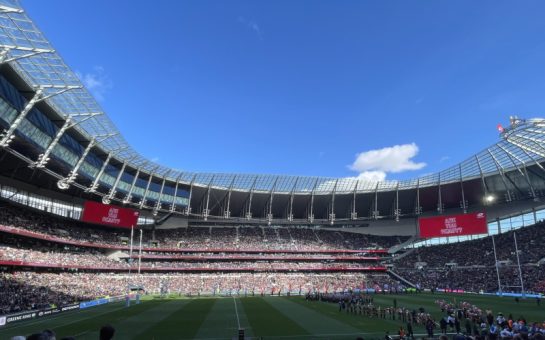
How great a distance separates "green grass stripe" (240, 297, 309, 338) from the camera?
27172mm

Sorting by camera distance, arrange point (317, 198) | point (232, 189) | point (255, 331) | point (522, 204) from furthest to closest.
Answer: point (317, 198) → point (232, 189) → point (522, 204) → point (255, 331)

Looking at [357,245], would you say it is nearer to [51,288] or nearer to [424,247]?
[424,247]

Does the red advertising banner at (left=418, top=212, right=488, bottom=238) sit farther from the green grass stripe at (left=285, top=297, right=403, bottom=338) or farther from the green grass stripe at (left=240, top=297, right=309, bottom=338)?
the green grass stripe at (left=240, top=297, right=309, bottom=338)

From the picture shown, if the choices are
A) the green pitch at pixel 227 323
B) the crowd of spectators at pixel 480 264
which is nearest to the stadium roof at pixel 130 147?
the crowd of spectators at pixel 480 264

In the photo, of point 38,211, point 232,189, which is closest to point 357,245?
point 232,189

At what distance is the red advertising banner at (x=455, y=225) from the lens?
6488cm

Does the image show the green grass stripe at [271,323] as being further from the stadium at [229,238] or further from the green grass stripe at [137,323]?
the green grass stripe at [137,323]

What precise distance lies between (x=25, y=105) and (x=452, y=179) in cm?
7063

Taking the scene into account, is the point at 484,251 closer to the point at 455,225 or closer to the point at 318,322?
the point at 455,225

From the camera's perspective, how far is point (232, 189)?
Answer: 82375 millimetres

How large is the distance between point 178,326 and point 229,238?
55.1 m

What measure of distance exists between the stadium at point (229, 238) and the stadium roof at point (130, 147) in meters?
0.23

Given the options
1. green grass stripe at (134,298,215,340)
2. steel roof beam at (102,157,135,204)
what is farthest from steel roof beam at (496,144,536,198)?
steel roof beam at (102,157,135,204)

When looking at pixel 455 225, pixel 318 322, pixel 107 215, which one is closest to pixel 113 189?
pixel 107 215
